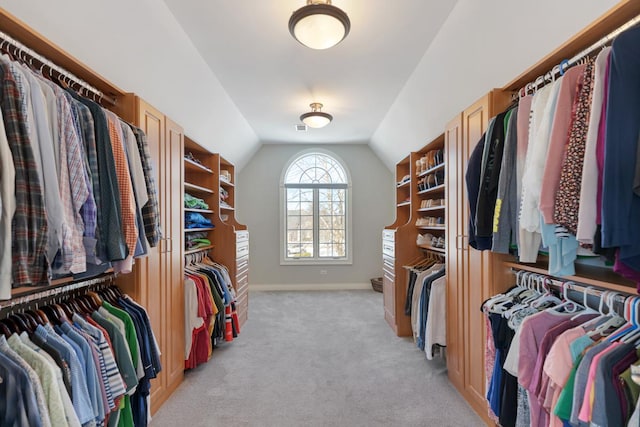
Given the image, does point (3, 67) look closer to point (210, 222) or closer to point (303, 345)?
point (210, 222)

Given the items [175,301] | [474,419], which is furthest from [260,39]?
[474,419]

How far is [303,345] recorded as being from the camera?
128 inches

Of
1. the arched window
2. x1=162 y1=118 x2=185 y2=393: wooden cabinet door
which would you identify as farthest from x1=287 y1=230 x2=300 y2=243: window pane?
x1=162 y1=118 x2=185 y2=393: wooden cabinet door

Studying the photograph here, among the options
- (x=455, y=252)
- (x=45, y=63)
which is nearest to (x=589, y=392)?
(x=455, y=252)

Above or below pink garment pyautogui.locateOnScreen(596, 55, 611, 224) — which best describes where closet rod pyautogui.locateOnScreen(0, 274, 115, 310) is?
below

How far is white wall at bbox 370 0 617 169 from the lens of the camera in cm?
154

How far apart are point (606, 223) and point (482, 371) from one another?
4.78 feet

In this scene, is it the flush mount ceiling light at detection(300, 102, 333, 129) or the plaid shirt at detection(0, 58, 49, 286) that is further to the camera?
the flush mount ceiling light at detection(300, 102, 333, 129)

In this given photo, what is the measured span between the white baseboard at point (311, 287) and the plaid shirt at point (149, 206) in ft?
14.3

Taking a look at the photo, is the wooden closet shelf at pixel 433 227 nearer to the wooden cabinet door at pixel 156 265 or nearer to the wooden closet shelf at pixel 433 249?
the wooden closet shelf at pixel 433 249

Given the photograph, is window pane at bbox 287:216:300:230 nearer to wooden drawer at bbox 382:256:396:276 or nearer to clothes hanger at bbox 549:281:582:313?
wooden drawer at bbox 382:256:396:276

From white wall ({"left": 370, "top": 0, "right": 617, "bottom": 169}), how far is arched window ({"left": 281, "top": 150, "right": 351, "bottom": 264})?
106 inches

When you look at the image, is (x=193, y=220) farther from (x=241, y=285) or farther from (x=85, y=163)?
(x=85, y=163)

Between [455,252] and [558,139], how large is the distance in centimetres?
134
